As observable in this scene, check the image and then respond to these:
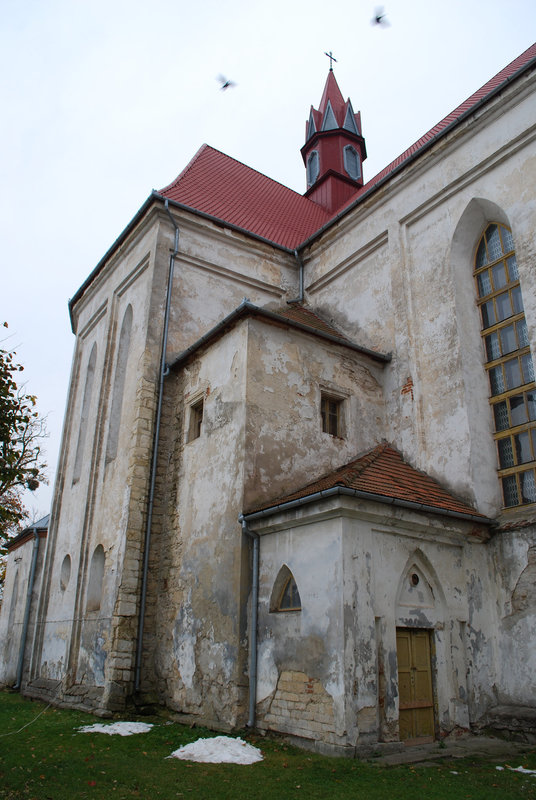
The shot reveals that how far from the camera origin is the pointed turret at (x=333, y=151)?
23.7 meters

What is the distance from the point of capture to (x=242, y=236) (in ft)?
51.1

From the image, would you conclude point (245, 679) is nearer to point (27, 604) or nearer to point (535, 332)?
point (535, 332)

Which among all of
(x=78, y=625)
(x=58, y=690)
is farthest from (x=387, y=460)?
(x=58, y=690)

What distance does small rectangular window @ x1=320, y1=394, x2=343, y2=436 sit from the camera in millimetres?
11977

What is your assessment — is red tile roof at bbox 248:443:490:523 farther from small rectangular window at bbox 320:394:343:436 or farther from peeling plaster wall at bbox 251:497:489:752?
small rectangular window at bbox 320:394:343:436

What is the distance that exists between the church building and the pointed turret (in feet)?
25.7

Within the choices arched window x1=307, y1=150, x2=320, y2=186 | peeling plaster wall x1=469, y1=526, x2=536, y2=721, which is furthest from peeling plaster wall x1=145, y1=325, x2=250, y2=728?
arched window x1=307, y1=150, x2=320, y2=186

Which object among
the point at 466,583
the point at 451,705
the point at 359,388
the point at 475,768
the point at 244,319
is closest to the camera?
the point at 475,768

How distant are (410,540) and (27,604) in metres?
13.0

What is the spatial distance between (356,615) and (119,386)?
30.5 ft

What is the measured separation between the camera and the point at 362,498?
8.47 meters

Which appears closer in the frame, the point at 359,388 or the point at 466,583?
the point at 466,583

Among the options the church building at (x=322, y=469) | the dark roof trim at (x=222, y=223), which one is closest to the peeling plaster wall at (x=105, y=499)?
the church building at (x=322, y=469)

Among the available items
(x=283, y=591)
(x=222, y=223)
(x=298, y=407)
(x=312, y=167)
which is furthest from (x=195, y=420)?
(x=312, y=167)
